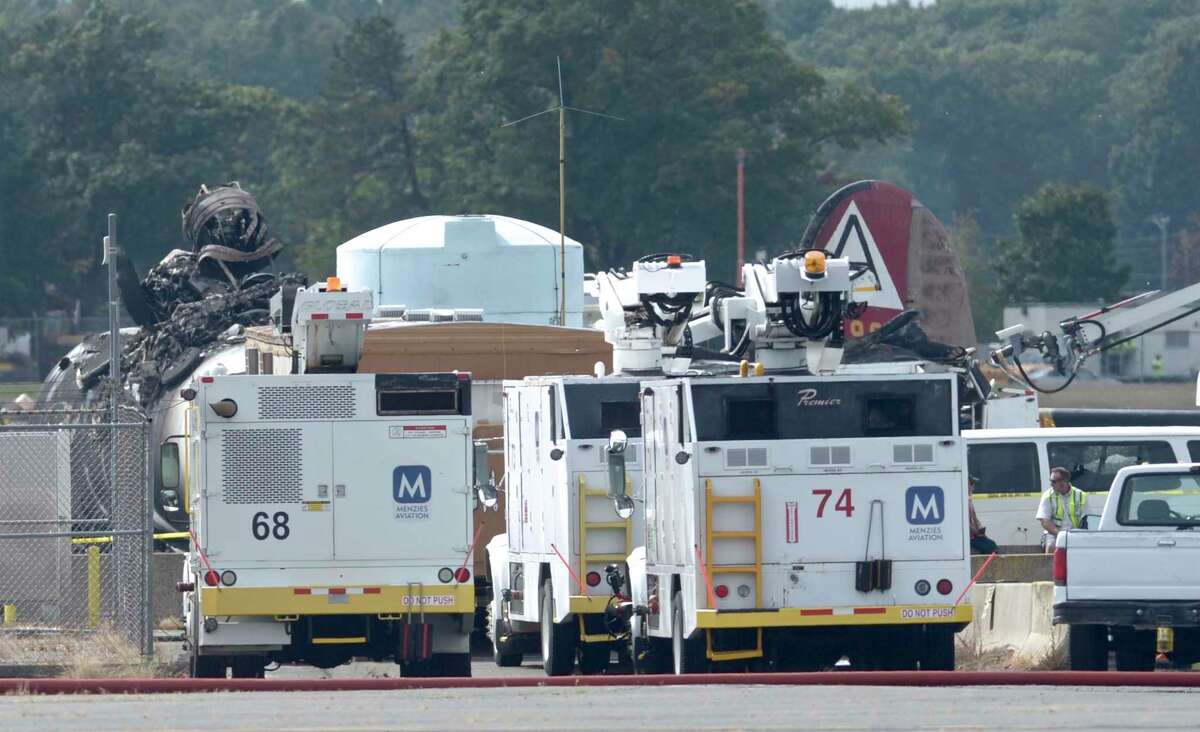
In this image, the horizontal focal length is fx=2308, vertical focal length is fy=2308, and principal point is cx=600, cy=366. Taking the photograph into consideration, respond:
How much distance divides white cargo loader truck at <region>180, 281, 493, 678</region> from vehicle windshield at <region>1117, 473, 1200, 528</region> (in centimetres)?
496

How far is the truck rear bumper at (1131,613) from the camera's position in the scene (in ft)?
53.3

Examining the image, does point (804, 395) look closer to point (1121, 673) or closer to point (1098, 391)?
point (1121, 673)

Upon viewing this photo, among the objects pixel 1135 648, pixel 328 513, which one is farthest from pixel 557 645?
pixel 1135 648

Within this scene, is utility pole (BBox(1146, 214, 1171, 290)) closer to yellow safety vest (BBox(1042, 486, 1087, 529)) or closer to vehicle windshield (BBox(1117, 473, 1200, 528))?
yellow safety vest (BBox(1042, 486, 1087, 529))

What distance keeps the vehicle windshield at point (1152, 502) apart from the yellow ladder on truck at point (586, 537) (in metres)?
4.00

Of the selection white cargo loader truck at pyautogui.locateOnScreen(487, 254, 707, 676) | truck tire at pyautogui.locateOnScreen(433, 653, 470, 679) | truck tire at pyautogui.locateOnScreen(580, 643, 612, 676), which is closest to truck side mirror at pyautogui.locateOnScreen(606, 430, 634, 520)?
white cargo loader truck at pyautogui.locateOnScreen(487, 254, 707, 676)

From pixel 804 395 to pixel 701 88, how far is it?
60.7 metres

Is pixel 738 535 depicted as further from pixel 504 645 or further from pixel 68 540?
pixel 68 540

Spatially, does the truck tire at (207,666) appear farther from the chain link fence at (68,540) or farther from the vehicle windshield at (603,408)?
the vehicle windshield at (603,408)

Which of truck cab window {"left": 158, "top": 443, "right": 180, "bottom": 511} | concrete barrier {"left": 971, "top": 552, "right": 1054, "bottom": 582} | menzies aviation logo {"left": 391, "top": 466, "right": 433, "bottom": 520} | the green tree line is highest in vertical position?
the green tree line

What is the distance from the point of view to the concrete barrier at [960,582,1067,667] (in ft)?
63.2

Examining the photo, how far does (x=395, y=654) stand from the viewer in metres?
17.9

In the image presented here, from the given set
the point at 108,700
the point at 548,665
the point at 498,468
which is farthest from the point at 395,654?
the point at 498,468

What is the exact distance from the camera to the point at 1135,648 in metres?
17.2
